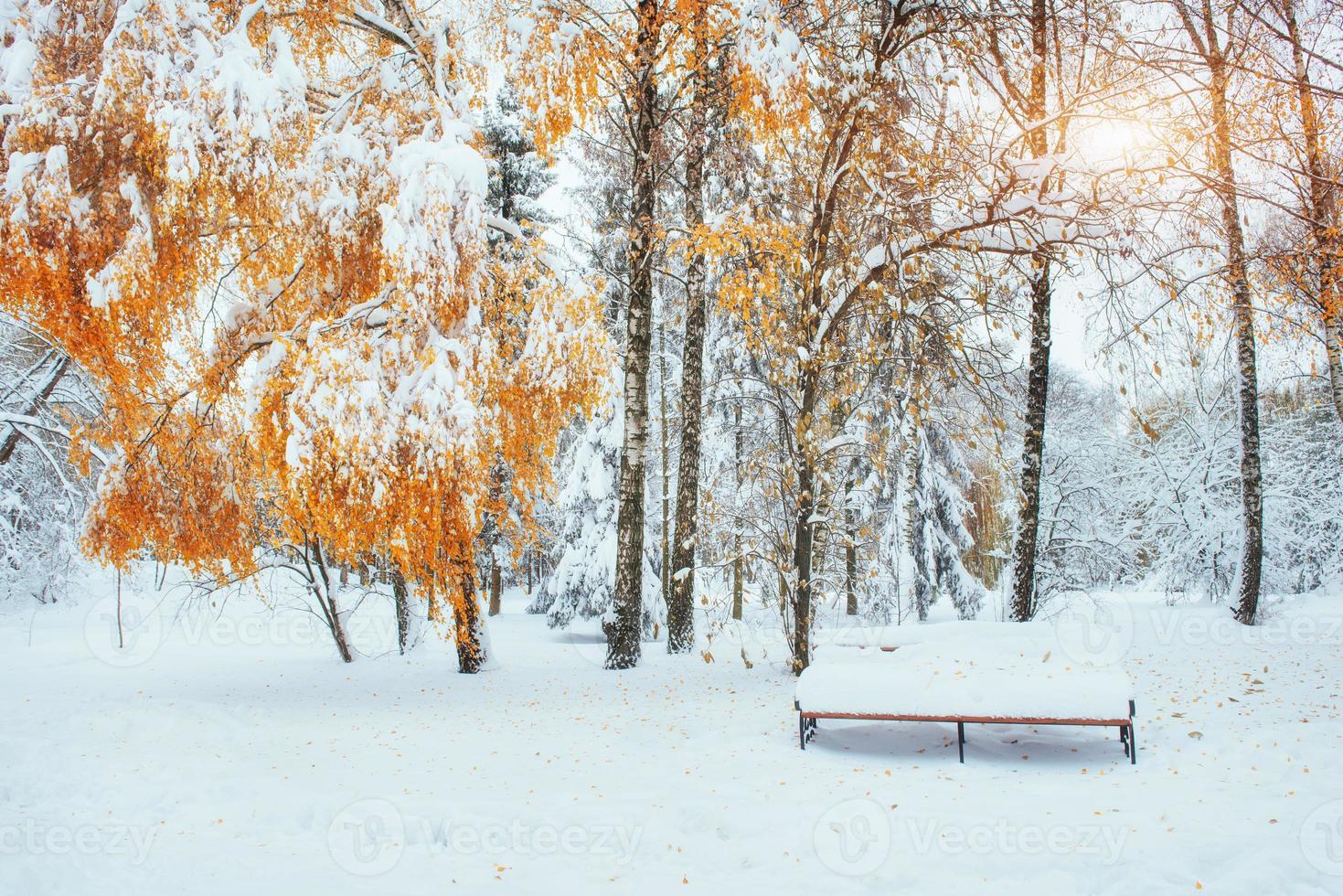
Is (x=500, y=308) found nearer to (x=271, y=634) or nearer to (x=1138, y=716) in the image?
(x=1138, y=716)

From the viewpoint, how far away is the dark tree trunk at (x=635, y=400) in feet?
29.8

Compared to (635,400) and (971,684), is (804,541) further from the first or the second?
(635,400)

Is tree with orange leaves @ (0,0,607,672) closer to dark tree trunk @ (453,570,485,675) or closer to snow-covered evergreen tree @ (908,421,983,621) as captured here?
dark tree trunk @ (453,570,485,675)

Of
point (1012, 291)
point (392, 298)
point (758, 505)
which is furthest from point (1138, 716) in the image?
point (758, 505)

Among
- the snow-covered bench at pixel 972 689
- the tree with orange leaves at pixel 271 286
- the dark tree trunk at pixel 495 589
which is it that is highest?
the tree with orange leaves at pixel 271 286

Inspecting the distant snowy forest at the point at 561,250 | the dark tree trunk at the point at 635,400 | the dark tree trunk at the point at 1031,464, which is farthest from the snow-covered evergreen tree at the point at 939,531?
the dark tree trunk at the point at 635,400

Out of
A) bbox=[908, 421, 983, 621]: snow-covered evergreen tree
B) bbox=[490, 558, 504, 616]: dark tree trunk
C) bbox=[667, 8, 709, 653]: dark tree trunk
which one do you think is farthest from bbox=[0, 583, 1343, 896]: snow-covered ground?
bbox=[490, 558, 504, 616]: dark tree trunk

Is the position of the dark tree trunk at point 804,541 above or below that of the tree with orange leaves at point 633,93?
below

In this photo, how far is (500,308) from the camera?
809cm

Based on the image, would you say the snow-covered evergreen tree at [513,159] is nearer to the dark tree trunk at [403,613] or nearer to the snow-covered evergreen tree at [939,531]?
the dark tree trunk at [403,613]

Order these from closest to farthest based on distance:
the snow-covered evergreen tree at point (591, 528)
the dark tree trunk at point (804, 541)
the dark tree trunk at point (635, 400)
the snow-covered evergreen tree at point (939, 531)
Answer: the dark tree trunk at point (804, 541) → the dark tree trunk at point (635, 400) → the snow-covered evergreen tree at point (591, 528) → the snow-covered evergreen tree at point (939, 531)

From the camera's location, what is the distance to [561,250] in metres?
8.49

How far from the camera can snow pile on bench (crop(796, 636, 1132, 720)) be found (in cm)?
529

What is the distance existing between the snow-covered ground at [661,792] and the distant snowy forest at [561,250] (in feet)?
5.05
